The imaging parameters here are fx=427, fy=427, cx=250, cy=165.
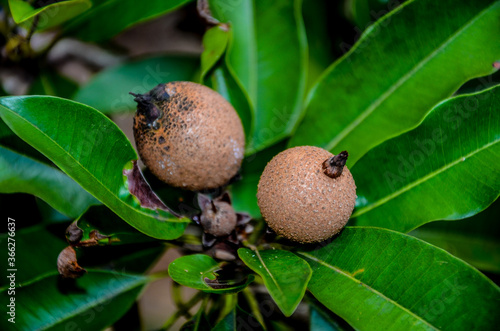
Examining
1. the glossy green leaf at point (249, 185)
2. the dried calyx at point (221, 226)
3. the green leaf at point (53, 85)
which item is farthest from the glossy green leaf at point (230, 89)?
the green leaf at point (53, 85)

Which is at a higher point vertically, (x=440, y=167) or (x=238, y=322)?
(x=440, y=167)

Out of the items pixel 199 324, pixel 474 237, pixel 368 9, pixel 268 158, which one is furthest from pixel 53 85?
pixel 474 237

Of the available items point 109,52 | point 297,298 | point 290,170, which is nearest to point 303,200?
point 290,170

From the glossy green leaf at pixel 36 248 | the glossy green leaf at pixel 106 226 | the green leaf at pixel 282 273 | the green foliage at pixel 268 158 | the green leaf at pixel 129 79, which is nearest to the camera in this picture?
the green leaf at pixel 282 273

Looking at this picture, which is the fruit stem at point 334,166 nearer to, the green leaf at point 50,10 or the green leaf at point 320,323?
the green leaf at point 320,323

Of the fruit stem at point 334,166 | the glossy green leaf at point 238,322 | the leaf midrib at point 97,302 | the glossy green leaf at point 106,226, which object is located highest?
the fruit stem at point 334,166

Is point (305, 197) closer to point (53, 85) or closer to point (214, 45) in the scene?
point (214, 45)
